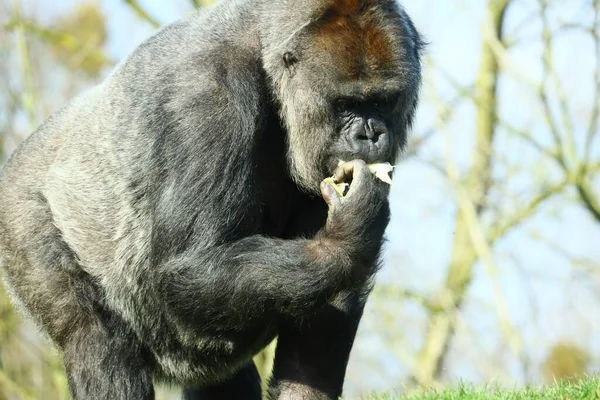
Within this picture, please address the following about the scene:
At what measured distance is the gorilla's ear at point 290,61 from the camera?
529 cm

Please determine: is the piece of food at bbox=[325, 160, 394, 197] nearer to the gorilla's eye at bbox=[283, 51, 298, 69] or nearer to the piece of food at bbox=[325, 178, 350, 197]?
the piece of food at bbox=[325, 178, 350, 197]

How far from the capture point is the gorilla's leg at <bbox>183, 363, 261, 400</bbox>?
21.4ft

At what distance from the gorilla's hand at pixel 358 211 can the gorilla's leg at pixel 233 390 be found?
2013mm

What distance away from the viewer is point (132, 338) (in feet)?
19.0

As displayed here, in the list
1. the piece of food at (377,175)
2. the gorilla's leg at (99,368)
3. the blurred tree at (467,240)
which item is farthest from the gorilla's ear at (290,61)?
the blurred tree at (467,240)

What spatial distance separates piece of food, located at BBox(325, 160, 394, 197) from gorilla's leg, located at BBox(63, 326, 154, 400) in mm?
1816

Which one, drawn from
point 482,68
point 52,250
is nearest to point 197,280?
point 52,250

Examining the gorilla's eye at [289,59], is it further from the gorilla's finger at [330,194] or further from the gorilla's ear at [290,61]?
the gorilla's finger at [330,194]

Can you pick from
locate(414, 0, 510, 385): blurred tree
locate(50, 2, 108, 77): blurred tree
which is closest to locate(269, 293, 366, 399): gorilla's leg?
locate(414, 0, 510, 385): blurred tree

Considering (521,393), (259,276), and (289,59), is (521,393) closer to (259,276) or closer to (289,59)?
(259,276)

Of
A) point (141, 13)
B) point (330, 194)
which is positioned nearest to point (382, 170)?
point (330, 194)

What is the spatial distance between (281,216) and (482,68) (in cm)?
920

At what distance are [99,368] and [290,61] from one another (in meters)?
2.29

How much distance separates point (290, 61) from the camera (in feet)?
17.4
